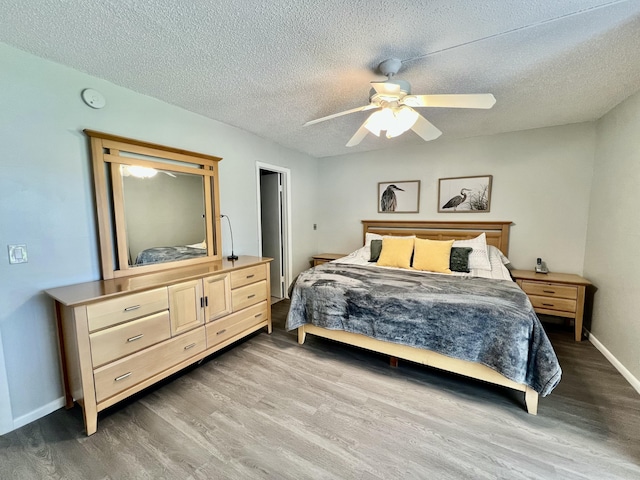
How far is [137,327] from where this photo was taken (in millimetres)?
1829

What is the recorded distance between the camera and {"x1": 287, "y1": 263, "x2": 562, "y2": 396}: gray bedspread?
1761mm

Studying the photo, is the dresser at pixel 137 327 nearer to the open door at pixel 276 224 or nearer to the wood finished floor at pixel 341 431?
the wood finished floor at pixel 341 431

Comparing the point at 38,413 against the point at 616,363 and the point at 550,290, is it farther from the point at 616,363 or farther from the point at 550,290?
the point at 550,290

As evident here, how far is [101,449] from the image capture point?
5.04 feet

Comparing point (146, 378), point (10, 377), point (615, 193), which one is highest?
point (615, 193)

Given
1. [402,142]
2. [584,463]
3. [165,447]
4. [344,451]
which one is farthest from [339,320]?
[402,142]

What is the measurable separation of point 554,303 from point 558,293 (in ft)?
0.39

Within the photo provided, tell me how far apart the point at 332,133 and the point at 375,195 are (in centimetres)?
141

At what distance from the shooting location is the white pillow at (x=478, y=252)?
3.09m

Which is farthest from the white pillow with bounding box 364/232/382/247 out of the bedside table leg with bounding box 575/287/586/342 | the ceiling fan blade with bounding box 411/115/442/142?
the bedside table leg with bounding box 575/287/586/342

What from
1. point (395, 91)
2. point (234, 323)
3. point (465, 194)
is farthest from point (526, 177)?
point (234, 323)

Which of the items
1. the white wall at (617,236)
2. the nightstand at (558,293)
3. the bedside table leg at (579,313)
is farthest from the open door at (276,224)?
the white wall at (617,236)

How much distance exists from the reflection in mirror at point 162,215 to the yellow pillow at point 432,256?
250 cm

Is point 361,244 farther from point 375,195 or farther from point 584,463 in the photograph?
point 584,463
